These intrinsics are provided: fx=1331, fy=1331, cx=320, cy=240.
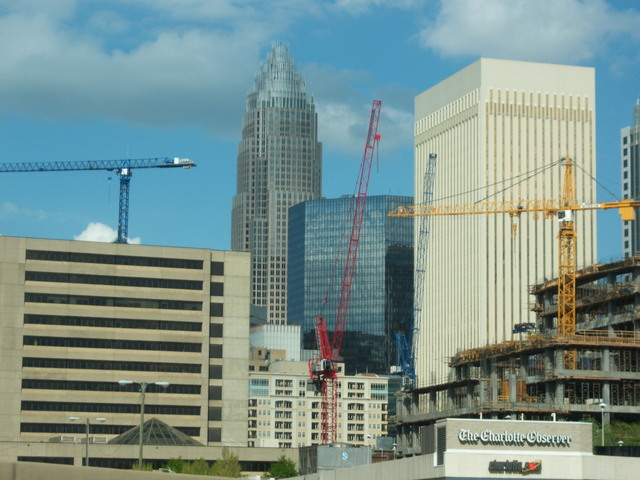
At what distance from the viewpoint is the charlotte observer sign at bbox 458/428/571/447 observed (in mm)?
90438


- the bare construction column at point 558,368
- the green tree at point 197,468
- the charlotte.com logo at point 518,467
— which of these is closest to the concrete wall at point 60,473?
the charlotte.com logo at point 518,467

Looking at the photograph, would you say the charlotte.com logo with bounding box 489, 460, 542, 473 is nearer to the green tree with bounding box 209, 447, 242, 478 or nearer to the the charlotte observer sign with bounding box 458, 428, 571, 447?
the the charlotte observer sign with bounding box 458, 428, 571, 447

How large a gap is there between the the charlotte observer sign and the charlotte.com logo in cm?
133

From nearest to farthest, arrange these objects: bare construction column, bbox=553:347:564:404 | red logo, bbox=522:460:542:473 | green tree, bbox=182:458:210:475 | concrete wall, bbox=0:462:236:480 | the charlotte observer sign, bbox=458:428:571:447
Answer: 1. concrete wall, bbox=0:462:236:480
2. red logo, bbox=522:460:542:473
3. the charlotte observer sign, bbox=458:428:571:447
4. green tree, bbox=182:458:210:475
5. bare construction column, bbox=553:347:564:404

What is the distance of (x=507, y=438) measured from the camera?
297 feet

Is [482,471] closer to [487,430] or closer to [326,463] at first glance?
[487,430]

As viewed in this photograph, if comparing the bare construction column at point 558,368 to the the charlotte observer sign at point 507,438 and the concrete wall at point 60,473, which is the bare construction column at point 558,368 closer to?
the the charlotte observer sign at point 507,438

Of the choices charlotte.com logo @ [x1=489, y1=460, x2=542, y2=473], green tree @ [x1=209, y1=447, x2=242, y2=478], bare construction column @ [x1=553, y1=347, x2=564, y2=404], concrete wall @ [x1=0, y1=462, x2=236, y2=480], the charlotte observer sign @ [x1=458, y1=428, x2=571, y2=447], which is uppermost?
bare construction column @ [x1=553, y1=347, x2=564, y2=404]

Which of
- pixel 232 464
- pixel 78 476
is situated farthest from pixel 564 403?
pixel 78 476

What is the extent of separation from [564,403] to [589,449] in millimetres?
108121

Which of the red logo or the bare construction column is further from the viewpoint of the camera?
the bare construction column

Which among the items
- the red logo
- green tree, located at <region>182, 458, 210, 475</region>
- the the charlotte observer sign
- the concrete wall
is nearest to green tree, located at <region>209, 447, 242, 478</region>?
green tree, located at <region>182, 458, 210, 475</region>

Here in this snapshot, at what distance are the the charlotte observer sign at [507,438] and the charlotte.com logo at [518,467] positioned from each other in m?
1.33

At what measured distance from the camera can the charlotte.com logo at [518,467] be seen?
295 ft
